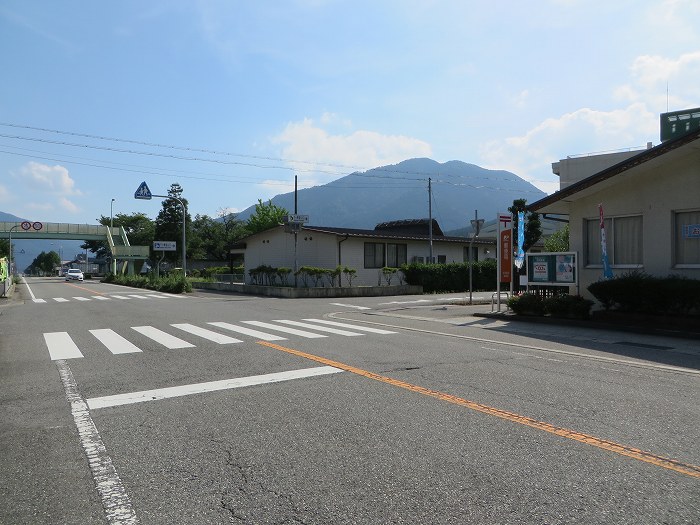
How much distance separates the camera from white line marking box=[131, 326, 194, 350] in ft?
33.1

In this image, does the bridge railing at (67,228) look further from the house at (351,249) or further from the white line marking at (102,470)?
the white line marking at (102,470)

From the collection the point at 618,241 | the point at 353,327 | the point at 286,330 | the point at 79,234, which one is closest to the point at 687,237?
the point at 618,241

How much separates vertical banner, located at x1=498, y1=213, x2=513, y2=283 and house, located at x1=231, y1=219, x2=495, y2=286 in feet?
48.5

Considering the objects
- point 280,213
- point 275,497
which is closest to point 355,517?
point 275,497

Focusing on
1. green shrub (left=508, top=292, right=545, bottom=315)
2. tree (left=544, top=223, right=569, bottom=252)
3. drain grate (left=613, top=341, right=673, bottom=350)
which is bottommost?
drain grate (left=613, top=341, right=673, bottom=350)

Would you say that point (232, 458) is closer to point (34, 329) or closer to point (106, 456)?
point (106, 456)

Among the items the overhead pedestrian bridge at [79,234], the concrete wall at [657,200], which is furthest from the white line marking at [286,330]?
the overhead pedestrian bridge at [79,234]

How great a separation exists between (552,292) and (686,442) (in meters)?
12.6

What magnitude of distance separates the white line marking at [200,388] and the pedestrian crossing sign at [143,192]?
2859 centimetres

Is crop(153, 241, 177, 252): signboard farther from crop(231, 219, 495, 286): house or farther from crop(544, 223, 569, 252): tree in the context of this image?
crop(544, 223, 569, 252): tree

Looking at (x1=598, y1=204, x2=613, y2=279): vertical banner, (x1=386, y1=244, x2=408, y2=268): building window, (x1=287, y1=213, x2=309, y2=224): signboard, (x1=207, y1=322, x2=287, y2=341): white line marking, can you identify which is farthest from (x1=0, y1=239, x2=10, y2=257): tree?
(x1=598, y1=204, x2=613, y2=279): vertical banner

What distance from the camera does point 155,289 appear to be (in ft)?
126

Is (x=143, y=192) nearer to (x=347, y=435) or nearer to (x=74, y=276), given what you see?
(x=347, y=435)

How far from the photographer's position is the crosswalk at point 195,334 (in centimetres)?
998
